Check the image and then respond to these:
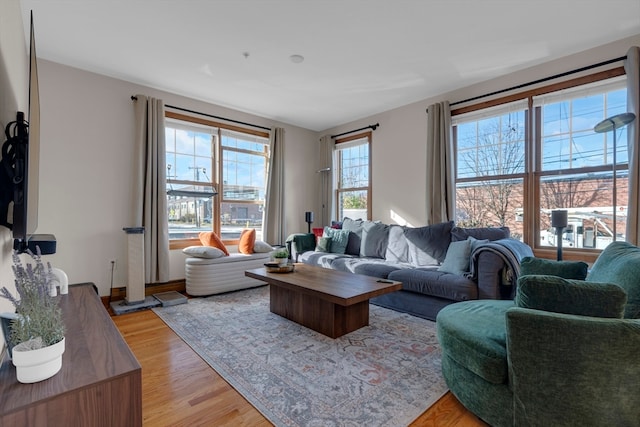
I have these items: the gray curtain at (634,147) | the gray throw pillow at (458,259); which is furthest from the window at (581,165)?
the gray throw pillow at (458,259)

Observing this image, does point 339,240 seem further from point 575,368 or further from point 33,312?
point 33,312

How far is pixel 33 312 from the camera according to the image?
968 mm

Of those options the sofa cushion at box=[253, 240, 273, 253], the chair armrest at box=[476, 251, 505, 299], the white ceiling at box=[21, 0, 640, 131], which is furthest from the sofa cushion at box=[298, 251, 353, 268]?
the white ceiling at box=[21, 0, 640, 131]

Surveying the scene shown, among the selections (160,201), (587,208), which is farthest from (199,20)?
(587,208)

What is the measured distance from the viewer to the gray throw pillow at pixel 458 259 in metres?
3.00

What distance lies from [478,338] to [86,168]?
4328mm

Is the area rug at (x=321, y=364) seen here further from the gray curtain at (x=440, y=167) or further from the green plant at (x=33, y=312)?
the gray curtain at (x=440, y=167)

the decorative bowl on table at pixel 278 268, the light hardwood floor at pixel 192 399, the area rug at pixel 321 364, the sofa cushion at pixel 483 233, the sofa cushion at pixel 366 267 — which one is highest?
the sofa cushion at pixel 483 233

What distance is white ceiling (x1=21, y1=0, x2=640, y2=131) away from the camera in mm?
2445

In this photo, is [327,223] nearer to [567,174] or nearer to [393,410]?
[567,174]

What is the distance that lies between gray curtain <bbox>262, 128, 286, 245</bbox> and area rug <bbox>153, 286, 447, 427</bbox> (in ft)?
6.71

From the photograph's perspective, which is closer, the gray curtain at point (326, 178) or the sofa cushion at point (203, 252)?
the sofa cushion at point (203, 252)

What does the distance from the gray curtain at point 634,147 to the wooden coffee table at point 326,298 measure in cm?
227

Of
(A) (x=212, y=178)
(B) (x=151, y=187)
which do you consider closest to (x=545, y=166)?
(A) (x=212, y=178)
